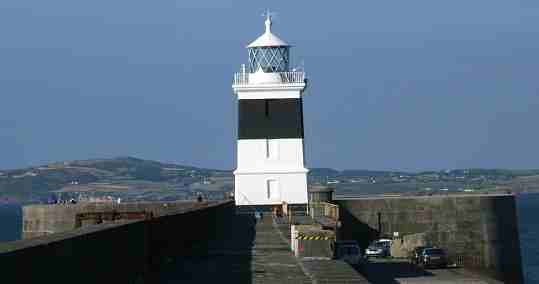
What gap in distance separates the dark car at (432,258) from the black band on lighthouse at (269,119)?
11704 mm

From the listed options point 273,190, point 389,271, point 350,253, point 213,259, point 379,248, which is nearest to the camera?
point 213,259

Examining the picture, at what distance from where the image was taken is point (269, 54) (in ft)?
186

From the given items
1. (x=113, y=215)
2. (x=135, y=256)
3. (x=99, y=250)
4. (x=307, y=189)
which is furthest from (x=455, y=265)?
(x=99, y=250)

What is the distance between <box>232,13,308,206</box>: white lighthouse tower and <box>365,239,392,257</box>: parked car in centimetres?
699

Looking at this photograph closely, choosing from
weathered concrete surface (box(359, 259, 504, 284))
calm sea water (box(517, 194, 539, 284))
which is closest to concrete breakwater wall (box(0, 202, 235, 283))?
weathered concrete surface (box(359, 259, 504, 284))

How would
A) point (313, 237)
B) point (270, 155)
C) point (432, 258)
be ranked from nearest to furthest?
point (313, 237)
point (432, 258)
point (270, 155)

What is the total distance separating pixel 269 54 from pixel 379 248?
13788mm

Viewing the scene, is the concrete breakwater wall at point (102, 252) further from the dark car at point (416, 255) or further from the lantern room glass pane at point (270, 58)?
the lantern room glass pane at point (270, 58)

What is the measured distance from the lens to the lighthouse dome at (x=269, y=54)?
56062mm

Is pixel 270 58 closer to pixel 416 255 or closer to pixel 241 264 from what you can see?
pixel 416 255

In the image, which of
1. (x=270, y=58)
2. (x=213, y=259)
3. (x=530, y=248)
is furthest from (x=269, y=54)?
(x=530, y=248)

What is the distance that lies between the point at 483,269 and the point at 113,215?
18.5 metres

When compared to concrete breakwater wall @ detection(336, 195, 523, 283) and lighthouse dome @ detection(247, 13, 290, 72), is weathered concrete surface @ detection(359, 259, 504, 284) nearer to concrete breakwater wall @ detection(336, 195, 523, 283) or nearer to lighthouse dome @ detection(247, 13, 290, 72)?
concrete breakwater wall @ detection(336, 195, 523, 283)

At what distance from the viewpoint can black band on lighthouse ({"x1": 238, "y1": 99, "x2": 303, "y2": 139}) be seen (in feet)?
177
